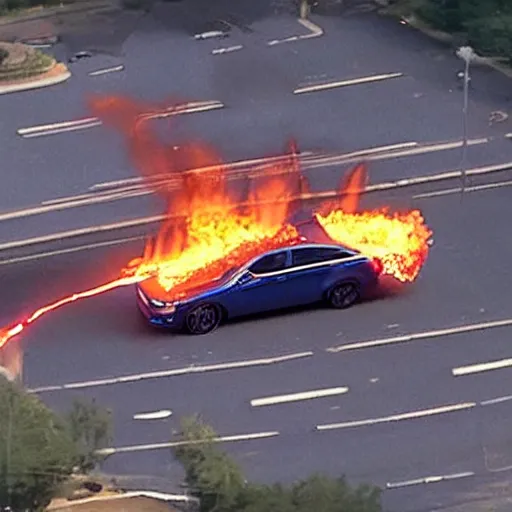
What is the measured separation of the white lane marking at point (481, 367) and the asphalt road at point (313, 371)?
0.12 meters

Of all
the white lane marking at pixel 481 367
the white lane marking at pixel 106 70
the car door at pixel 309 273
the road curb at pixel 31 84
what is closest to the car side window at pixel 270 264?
the car door at pixel 309 273

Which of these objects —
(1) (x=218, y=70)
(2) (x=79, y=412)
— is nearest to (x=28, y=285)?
(2) (x=79, y=412)

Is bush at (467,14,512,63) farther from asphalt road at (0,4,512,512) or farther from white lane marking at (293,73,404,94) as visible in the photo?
white lane marking at (293,73,404,94)

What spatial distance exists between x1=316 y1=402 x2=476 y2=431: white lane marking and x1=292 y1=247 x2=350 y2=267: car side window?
3.44 metres

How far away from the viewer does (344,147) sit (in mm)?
30438

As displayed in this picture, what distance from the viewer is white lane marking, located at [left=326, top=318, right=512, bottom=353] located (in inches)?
A: 893

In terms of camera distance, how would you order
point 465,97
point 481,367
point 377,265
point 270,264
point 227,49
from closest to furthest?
point 481,367, point 270,264, point 377,265, point 465,97, point 227,49

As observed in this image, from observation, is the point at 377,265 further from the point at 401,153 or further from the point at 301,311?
A: the point at 401,153

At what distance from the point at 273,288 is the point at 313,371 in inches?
69.4

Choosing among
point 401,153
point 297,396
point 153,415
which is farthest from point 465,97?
point 153,415

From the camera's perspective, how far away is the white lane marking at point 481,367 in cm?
2180

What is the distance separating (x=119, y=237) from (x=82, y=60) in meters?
10.2

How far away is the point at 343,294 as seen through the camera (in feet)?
77.8

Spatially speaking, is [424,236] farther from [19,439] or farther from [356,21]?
[356,21]
